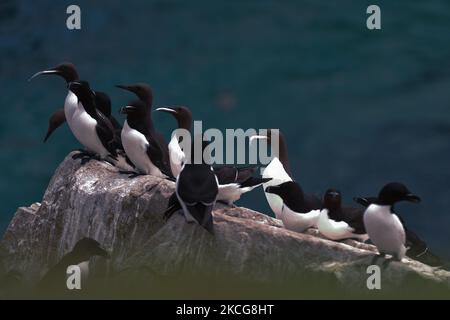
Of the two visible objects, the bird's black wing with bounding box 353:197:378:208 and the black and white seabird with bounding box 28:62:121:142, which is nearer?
the bird's black wing with bounding box 353:197:378:208

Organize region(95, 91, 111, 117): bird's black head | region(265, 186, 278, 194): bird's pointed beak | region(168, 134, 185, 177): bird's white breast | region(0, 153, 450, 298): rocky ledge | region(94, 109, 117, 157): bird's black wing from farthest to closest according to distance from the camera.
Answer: region(95, 91, 111, 117): bird's black head, region(94, 109, 117, 157): bird's black wing, region(168, 134, 185, 177): bird's white breast, region(265, 186, 278, 194): bird's pointed beak, region(0, 153, 450, 298): rocky ledge

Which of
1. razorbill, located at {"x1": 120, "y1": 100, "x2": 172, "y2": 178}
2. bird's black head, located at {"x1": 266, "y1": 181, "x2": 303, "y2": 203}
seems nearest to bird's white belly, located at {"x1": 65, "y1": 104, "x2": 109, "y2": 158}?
razorbill, located at {"x1": 120, "y1": 100, "x2": 172, "y2": 178}

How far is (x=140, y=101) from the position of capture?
16.7 m

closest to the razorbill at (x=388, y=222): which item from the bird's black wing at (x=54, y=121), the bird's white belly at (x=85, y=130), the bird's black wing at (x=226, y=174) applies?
the bird's black wing at (x=226, y=174)

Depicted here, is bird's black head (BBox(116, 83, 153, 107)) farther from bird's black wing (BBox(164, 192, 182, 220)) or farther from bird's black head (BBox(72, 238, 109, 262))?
bird's black wing (BBox(164, 192, 182, 220))

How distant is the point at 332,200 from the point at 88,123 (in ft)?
12.3

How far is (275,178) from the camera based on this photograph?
17469 mm

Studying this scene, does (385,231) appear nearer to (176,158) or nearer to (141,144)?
(176,158)

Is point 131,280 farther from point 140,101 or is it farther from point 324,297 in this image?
point 140,101

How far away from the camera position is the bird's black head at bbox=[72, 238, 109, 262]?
1557 centimetres

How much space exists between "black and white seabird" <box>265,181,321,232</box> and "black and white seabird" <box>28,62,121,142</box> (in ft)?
9.69

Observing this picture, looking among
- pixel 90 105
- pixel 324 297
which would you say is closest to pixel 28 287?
pixel 90 105

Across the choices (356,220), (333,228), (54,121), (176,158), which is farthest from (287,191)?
(54,121)

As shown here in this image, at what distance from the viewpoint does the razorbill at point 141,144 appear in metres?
16.4
